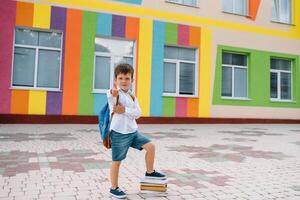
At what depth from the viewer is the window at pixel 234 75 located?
15039 mm

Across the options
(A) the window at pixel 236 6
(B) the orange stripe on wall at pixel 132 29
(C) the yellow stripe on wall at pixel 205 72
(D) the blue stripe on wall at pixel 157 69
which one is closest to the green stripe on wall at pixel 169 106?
(D) the blue stripe on wall at pixel 157 69

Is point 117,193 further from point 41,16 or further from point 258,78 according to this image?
point 258,78

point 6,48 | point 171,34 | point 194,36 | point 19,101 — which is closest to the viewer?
point 6,48

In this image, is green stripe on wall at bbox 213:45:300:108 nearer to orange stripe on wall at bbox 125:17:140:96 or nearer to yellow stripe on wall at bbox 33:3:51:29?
orange stripe on wall at bbox 125:17:140:96

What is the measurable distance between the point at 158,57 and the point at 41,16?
470cm

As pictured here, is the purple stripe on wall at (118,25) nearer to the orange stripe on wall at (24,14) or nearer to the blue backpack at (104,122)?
the orange stripe on wall at (24,14)

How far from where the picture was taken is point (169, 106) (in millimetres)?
13445

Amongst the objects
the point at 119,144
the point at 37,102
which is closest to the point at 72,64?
the point at 37,102

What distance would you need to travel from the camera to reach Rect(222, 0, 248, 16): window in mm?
15333

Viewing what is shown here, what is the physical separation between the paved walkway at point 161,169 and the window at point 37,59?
4.86 metres

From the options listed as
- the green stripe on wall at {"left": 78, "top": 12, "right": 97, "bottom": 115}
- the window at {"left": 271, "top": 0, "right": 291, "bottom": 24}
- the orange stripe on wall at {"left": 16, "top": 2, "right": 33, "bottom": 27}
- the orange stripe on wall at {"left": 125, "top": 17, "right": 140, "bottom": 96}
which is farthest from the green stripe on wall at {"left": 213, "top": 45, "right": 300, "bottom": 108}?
the orange stripe on wall at {"left": 16, "top": 2, "right": 33, "bottom": 27}

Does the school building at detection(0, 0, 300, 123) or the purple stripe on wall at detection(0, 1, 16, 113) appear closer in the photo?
the purple stripe on wall at detection(0, 1, 16, 113)

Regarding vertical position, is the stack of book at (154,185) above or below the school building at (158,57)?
below

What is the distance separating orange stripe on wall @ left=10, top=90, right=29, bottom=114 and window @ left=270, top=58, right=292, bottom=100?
37.4 ft
